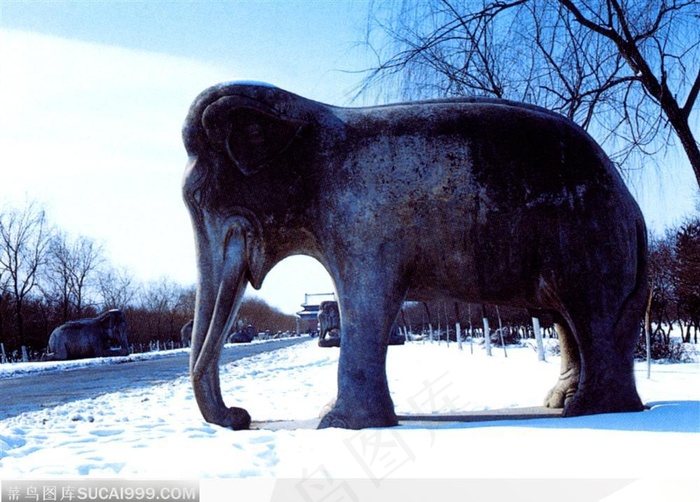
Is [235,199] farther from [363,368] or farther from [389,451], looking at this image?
[389,451]

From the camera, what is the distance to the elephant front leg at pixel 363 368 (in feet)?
11.8

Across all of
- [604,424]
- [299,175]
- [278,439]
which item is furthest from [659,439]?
[299,175]

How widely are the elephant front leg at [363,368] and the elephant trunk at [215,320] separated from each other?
29.9 inches

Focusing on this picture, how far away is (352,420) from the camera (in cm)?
358

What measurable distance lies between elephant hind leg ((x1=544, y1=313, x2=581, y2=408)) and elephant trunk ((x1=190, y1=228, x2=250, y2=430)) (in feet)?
7.01

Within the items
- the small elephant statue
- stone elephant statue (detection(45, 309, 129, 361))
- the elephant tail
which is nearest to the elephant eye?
the elephant tail

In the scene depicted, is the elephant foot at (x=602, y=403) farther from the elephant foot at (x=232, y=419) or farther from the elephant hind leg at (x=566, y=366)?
the elephant foot at (x=232, y=419)

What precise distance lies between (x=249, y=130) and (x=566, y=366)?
8.76 feet

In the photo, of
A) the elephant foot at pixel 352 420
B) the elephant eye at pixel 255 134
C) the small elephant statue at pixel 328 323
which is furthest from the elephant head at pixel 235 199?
the small elephant statue at pixel 328 323

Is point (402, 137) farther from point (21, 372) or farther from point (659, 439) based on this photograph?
point (21, 372)

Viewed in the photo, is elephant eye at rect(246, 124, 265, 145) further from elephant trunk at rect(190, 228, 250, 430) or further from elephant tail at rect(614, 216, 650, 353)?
elephant tail at rect(614, 216, 650, 353)

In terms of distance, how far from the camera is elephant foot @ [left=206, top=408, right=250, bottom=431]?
13.1 feet

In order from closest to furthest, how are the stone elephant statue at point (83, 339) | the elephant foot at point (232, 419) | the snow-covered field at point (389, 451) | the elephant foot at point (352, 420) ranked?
1. the snow-covered field at point (389, 451)
2. the elephant foot at point (352, 420)
3. the elephant foot at point (232, 419)
4. the stone elephant statue at point (83, 339)

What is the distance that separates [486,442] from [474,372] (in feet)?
20.0
